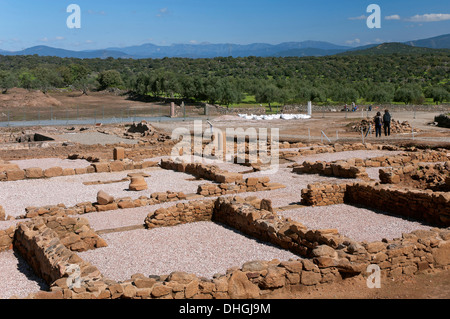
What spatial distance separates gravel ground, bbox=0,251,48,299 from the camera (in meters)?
9.70

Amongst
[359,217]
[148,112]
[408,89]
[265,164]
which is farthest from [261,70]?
[359,217]

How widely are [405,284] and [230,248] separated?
4.26 metres

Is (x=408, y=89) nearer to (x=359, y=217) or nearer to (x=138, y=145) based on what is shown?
(x=138, y=145)

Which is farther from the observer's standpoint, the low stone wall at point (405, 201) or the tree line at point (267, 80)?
the tree line at point (267, 80)

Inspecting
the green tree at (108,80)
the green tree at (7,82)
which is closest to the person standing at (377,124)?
the green tree at (7,82)

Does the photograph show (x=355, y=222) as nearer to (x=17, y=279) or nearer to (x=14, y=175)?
(x=17, y=279)

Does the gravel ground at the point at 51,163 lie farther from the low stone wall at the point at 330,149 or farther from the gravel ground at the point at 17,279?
the gravel ground at the point at 17,279

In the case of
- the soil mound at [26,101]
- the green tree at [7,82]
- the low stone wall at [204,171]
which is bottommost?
the low stone wall at [204,171]

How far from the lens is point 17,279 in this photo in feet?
34.3

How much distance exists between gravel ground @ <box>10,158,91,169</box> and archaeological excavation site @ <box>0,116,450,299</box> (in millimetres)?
576

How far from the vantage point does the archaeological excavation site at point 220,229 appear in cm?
847

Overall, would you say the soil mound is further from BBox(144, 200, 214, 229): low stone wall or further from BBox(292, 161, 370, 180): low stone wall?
BBox(144, 200, 214, 229): low stone wall

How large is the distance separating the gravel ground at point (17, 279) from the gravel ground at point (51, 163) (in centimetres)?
1522

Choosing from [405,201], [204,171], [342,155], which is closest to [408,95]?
[342,155]
